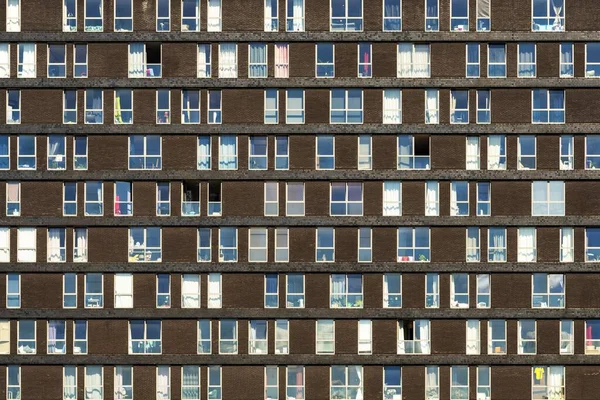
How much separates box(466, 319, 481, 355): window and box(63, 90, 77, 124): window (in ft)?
78.0

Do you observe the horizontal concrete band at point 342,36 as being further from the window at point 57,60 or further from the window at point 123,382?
the window at point 123,382

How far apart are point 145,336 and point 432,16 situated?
903 inches

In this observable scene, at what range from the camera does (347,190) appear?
5091 cm

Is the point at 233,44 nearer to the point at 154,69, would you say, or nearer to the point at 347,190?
the point at 154,69

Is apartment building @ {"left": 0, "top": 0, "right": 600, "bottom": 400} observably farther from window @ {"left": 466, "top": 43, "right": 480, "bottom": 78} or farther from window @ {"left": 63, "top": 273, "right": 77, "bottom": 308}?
window @ {"left": 466, "top": 43, "right": 480, "bottom": 78}

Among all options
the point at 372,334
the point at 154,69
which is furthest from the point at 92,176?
the point at 372,334

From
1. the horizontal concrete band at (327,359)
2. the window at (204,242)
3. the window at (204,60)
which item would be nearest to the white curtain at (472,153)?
the horizontal concrete band at (327,359)

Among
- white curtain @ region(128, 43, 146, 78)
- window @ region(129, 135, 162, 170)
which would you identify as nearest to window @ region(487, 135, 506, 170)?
window @ region(129, 135, 162, 170)

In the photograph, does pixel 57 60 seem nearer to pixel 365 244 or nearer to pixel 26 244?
pixel 26 244

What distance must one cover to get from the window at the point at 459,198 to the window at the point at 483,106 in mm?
3573

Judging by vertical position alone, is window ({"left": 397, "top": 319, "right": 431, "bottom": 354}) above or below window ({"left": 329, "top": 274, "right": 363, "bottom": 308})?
below

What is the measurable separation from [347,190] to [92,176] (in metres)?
13.6

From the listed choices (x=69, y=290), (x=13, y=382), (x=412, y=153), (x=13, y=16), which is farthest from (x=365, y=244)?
(x=13, y=16)

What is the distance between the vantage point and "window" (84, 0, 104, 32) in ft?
169
